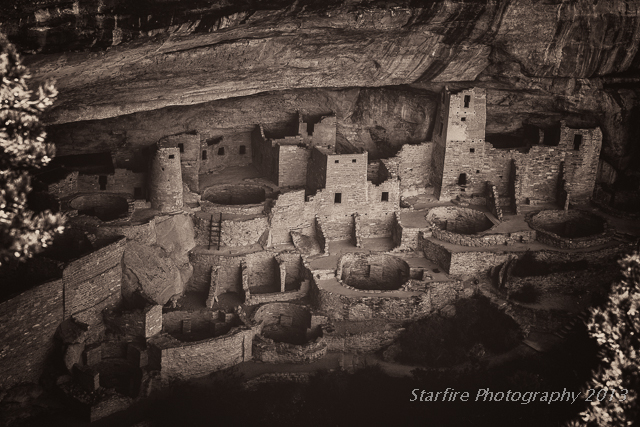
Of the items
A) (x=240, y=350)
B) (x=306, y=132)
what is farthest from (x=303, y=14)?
(x=240, y=350)

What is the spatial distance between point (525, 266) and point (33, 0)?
14.6 meters

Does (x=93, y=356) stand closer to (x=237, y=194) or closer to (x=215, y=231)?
(x=215, y=231)

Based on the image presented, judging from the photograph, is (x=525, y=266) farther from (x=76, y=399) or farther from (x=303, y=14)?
(x=76, y=399)

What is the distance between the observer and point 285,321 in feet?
69.7

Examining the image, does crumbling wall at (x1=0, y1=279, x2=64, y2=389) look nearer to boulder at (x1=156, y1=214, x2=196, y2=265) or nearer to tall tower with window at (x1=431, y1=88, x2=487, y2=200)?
boulder at (x1=156, y1=214, x2=196, y2=265)

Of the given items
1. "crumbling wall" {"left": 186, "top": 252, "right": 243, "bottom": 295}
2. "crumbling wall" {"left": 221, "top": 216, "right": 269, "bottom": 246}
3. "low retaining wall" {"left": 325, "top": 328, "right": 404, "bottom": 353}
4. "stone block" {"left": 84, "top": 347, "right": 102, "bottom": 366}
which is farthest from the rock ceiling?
"low retaining wall" {"left": 325, "top": 328, "right": 404, "bottom": 353}

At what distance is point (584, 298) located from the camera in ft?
71.7

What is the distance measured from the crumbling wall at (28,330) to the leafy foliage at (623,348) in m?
11.7

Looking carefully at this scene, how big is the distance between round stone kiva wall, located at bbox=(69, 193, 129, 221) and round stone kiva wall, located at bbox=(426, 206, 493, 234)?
8941 millimetres

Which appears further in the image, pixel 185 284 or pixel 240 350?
pixel 185 284

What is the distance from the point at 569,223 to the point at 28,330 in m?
16.0

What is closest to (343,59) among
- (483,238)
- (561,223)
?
(483,238)

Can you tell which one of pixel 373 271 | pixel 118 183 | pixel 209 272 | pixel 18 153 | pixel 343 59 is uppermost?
pixel 343 59

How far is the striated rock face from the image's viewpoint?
17078 millimetres
